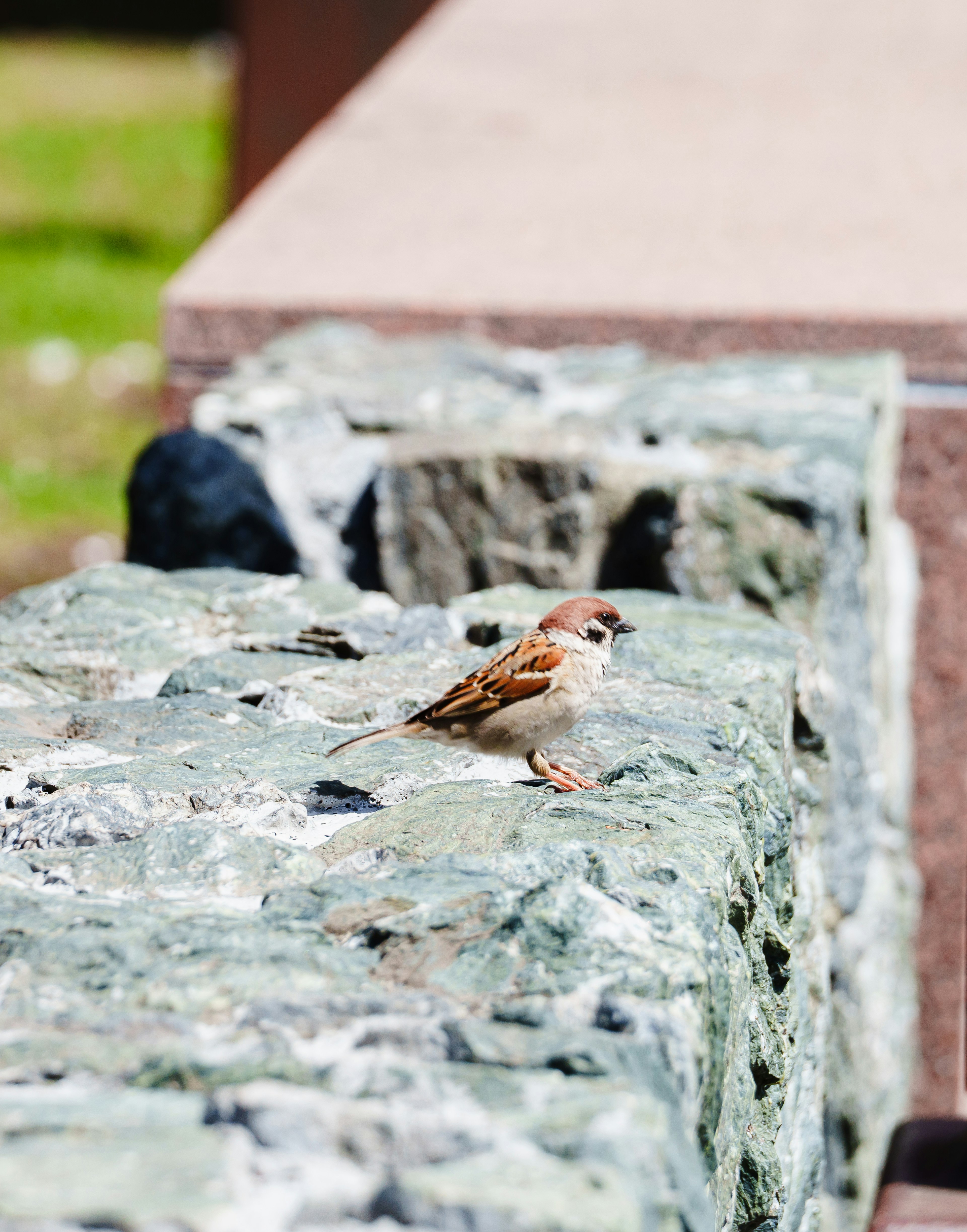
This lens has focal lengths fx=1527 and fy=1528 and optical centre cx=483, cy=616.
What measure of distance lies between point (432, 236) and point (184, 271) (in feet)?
2.67

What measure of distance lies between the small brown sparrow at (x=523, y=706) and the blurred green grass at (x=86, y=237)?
5.76 meters

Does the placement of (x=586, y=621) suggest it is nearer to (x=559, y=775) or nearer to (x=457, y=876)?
(x=559, y=775)

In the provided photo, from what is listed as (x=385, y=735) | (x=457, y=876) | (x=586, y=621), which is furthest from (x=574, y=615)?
(x=457, y=876)

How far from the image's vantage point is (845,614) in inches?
141

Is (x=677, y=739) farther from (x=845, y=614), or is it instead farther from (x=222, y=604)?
(x=845, y=614)

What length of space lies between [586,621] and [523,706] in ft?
0.67

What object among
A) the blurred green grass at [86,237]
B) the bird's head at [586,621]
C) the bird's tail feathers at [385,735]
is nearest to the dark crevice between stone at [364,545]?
the bird's head at [586,621]

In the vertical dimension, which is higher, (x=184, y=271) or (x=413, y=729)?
(x=184, y=271)

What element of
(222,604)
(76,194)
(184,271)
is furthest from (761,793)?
(76,194)

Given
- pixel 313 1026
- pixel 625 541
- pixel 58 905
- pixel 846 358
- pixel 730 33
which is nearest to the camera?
pixel 313 1026

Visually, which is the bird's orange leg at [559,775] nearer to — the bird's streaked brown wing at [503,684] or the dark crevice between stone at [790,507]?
the bird's streaked brown wing at [503,684]

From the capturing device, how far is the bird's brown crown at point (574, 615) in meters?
2.24

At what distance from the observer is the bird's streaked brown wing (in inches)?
83.8

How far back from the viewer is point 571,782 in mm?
2145
